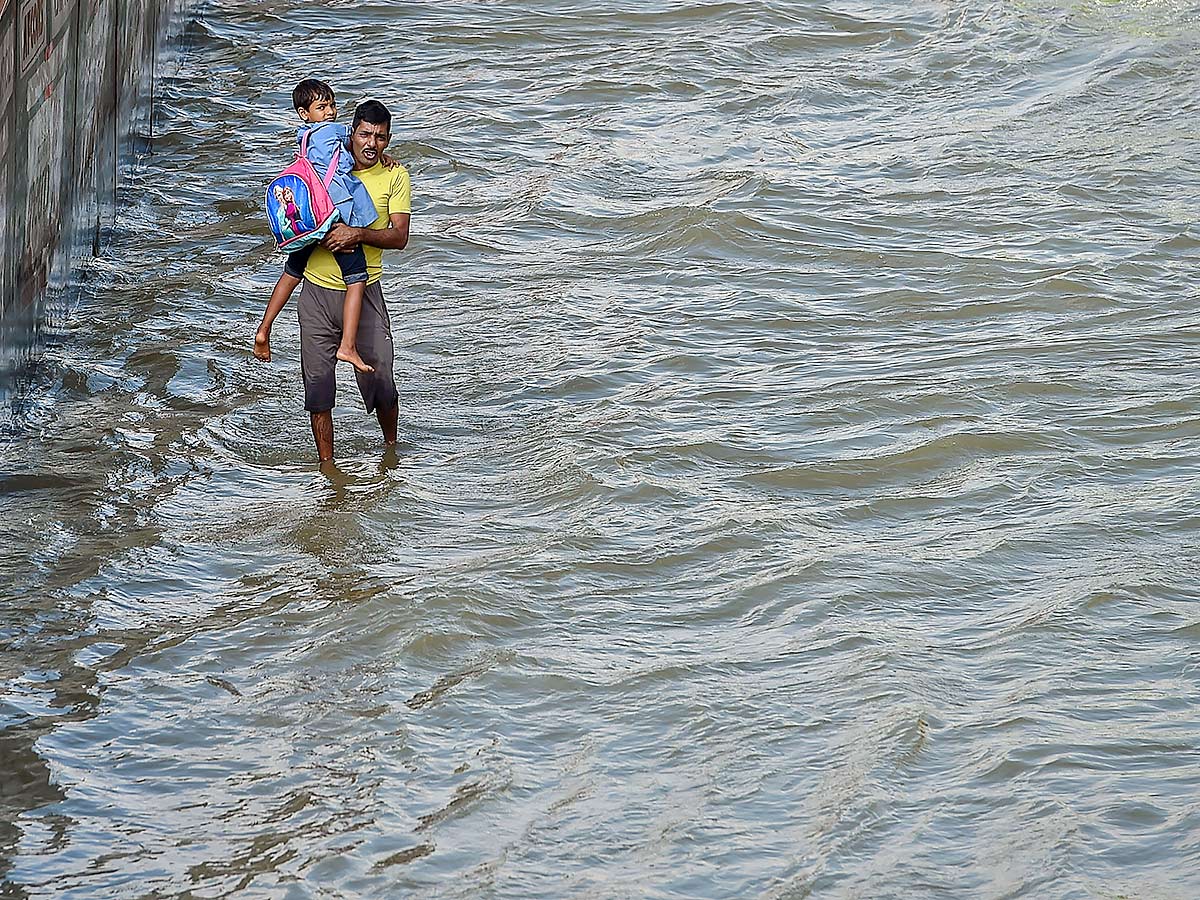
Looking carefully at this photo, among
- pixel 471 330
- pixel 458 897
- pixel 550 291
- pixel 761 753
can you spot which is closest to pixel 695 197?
pixel 550 291

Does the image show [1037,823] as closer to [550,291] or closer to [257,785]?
[257,785]

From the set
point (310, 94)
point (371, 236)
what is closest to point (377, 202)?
point (371, 236)

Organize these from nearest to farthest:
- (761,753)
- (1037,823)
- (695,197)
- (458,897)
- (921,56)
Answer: (458,897) < (1037,823) < (761,753) < (695,197) < (921,56)

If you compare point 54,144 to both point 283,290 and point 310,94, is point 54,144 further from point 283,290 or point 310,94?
point 310,94

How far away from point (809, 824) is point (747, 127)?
898cm

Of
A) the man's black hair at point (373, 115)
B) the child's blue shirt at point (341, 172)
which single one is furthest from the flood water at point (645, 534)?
the man's black hair at point (373, 115)

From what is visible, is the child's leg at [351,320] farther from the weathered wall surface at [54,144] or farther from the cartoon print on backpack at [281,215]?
the weathered wall surface at [54,144]

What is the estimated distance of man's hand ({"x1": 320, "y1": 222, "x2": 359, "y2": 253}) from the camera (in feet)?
23.4

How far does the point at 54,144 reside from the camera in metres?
8.93

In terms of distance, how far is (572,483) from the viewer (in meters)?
7.68

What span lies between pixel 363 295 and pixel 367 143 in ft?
2.28

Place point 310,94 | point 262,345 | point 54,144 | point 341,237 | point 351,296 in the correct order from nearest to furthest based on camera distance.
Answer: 1. point 310,94
2. point 341,237
3. point 351,296
4. point 262,345
5. point 54,144

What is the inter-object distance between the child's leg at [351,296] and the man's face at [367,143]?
0.36 meters

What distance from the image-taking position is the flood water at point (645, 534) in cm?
518
